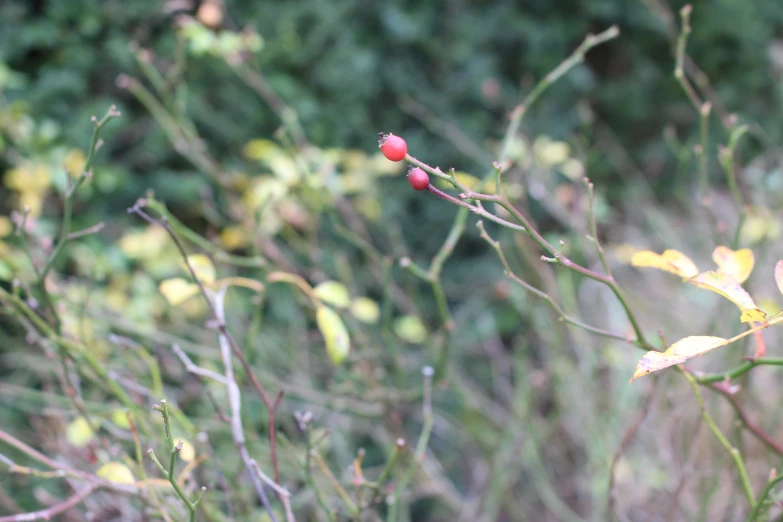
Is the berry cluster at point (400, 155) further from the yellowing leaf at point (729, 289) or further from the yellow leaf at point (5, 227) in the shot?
the yellow leaf at point (5, 227)

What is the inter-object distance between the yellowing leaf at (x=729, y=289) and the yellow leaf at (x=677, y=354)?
0.05 m

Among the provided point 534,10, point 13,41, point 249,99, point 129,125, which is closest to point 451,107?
point 534,10

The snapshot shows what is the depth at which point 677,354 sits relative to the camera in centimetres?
63

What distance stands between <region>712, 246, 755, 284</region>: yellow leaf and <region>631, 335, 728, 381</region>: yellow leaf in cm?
22

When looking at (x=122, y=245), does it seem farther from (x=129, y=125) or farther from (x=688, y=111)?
(x=688, y=111)

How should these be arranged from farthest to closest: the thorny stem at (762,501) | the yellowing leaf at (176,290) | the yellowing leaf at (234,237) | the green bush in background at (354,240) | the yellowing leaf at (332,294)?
the yellowing leaf at (234,237), the green bush in background at (354,240), the yellowing leaf at (332,294), the yellowing leaf at (176,290), the thorny stem at (762,501)

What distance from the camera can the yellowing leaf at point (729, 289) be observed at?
26.2 inches

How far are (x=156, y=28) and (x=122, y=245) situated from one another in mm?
958

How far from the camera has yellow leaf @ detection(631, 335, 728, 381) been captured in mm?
615

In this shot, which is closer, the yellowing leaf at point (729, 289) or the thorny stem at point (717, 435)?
the yellowing leaf at point (729, 289)

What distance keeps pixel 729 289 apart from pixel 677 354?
0.42ft

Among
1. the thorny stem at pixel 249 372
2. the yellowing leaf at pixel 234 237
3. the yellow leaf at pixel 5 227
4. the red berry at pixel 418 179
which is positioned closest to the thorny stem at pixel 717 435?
the red berry at pixel 418 179

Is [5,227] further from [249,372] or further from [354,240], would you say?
[249,372]

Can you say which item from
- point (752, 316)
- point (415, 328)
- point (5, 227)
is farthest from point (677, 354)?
point (5, 227)
